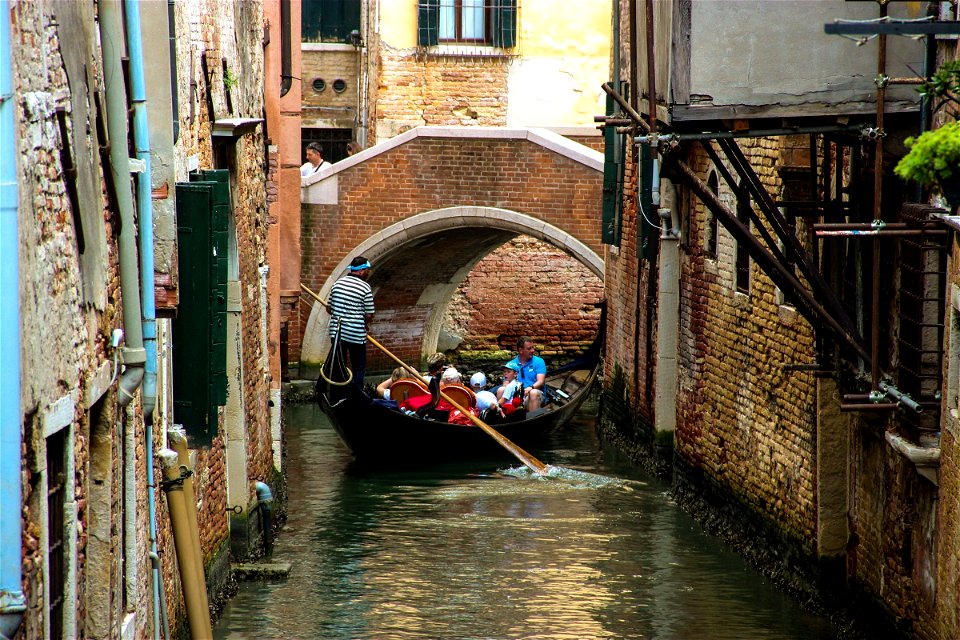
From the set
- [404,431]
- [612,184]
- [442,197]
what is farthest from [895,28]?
[442,197]

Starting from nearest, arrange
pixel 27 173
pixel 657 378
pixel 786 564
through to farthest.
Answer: pixel 27 173 < pixel 786 564 < pixel 657 378

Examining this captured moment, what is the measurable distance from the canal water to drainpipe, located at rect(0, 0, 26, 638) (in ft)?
13.6

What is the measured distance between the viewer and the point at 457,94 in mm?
18797

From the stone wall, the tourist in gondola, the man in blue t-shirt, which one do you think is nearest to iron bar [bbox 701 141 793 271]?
the tourist in gondola

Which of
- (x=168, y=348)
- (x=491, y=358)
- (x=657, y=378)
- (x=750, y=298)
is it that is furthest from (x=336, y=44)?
(x=168, y=348)

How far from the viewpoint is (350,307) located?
1241 centimetres

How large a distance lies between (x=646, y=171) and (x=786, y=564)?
13.4 feet

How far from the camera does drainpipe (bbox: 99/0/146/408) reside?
467cm

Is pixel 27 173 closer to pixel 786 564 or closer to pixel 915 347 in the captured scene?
pixel 915 347

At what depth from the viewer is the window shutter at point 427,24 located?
18531 mm

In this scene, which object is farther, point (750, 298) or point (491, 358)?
point (491, 358)

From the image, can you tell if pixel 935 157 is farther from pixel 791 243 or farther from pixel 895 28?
pixel 791 243

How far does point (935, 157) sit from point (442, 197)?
1220cm

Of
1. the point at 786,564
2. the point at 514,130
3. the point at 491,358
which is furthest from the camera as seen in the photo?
the point at 491,358
